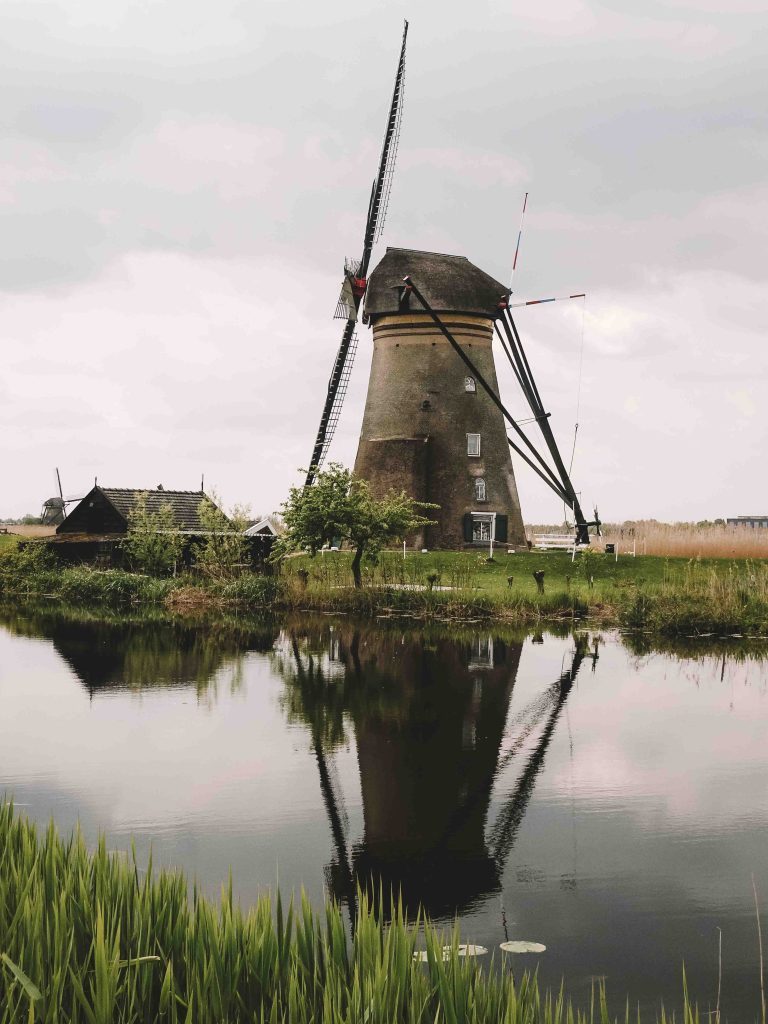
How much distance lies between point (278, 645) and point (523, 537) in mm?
16598

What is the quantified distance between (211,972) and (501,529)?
29693 mm

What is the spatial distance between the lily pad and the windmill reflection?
2.15ft

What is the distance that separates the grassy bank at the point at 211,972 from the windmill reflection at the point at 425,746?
5.92ft

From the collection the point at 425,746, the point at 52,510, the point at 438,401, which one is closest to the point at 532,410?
the point at 438,401

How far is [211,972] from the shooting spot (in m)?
3.54

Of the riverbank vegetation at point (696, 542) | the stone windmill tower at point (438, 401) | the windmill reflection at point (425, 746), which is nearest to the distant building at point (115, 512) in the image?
the stone windmill tower at point (438, 401)

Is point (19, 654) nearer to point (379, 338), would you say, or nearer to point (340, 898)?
point (340, 898)

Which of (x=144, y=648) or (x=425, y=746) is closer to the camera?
(x=425, y=746)

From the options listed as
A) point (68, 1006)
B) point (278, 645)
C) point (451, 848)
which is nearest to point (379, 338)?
point (278, 645)

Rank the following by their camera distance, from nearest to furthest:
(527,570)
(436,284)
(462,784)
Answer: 1. (462,784)
2. (527,570)
3. (436,284)

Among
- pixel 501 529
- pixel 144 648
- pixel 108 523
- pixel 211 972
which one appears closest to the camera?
pixel 211 972

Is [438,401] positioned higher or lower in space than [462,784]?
higher

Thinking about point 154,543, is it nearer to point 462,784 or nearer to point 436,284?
point 436,284

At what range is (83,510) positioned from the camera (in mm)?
35375
